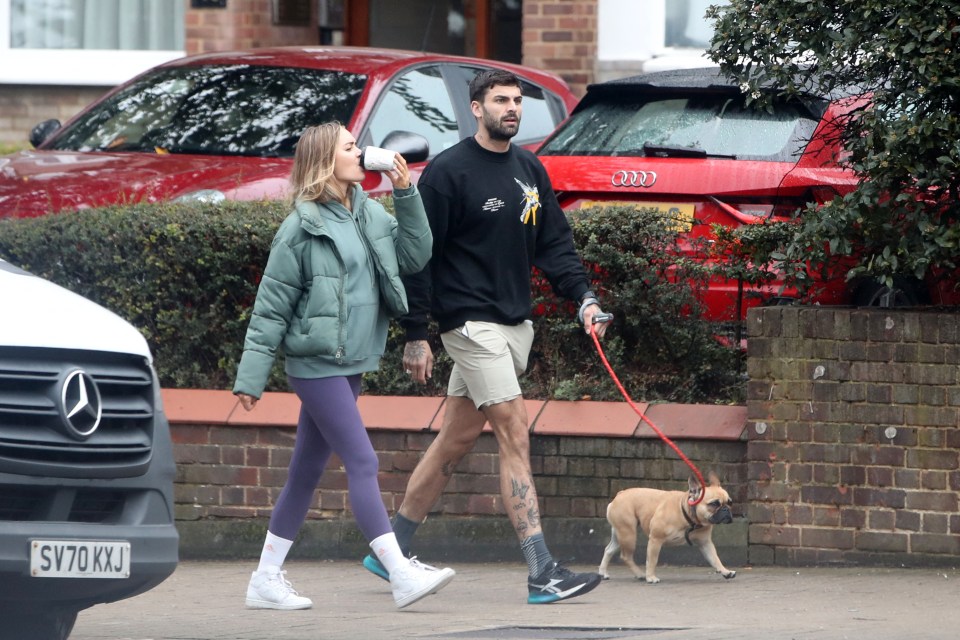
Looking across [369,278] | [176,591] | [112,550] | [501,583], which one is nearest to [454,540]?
[501,583]

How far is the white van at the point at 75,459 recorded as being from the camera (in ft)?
16.3

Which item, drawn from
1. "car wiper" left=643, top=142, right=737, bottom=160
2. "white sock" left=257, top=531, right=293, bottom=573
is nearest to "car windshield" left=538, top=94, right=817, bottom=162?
"car wiper" left=643, top=142, right=737, bottom=160

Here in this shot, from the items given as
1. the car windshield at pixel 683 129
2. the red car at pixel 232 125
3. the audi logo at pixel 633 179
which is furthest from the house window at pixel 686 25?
the audi logo at pixel 633 179

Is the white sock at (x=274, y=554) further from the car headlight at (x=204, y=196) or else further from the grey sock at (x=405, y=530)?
the car headlight at (x=204, y=196)

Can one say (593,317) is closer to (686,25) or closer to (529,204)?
(529,204)

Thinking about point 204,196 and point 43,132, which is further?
point 43,132

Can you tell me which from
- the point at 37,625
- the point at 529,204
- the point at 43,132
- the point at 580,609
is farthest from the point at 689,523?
the point at 43,132

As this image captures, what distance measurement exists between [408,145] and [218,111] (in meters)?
1.49

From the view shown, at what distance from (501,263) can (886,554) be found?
6.95ft

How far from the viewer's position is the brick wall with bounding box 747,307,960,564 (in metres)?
7.13

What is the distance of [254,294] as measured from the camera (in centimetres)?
814

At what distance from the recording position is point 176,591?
7168 millimetres

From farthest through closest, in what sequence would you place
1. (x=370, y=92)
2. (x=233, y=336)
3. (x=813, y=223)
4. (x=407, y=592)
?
(x=370, y=92)
(x=233, y=336)
(x=813, y=223)
(x=407, y=592)

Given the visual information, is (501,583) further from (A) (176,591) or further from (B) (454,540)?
(A) (176,591)
